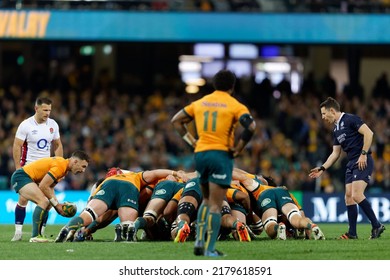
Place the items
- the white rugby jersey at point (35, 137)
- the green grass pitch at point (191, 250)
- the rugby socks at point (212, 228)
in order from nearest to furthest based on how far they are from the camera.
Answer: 1. the rugby socks at point (212, 228)
2. the green grass pitch at point (191, 250)
3. the white rugby jersey at point (35, 137)

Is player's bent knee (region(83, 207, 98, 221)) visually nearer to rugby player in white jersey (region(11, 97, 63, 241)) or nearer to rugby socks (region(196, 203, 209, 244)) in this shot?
rugby player in white jersey (region(11, 97, 63, 241))

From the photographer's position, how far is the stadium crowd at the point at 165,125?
A: 29.2 m

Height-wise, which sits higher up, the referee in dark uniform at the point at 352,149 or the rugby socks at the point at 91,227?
the referee in dark uniform at the point at 352,149

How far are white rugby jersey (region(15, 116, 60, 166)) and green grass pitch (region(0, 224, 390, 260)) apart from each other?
173 centimetres

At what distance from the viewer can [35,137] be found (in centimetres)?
1728

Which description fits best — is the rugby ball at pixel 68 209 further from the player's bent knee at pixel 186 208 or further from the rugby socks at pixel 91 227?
the player's bent knee at pixel 186 208

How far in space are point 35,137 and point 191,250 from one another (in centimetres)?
446

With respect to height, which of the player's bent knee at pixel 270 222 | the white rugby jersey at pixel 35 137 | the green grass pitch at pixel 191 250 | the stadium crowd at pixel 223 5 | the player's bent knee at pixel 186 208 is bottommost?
the green grass pitch at pixel 191 250

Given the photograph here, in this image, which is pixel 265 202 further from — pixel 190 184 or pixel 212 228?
pixel 212 228

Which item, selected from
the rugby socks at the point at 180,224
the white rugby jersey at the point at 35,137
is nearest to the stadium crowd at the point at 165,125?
the white rugby jersey at the point at 35,137

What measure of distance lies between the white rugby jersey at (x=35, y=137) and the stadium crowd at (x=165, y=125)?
10304 millimetres

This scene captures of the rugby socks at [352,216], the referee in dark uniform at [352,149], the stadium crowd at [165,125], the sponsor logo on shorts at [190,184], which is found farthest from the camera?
the stadium crowd at [165,125]

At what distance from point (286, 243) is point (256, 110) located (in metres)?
18.1

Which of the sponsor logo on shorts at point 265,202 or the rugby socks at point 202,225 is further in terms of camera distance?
the sponsor logo on shorts at point 265,202
